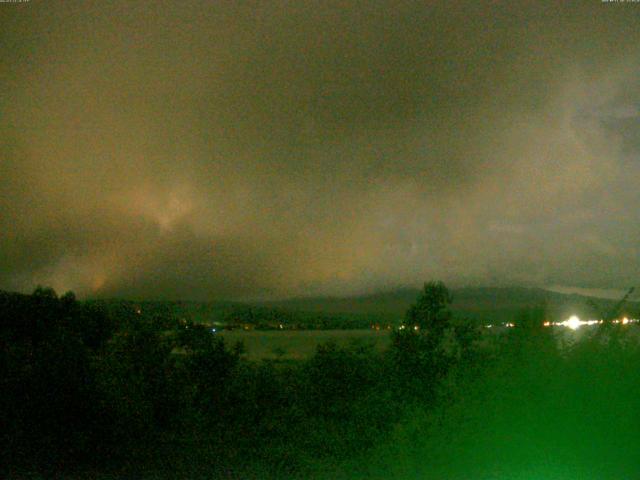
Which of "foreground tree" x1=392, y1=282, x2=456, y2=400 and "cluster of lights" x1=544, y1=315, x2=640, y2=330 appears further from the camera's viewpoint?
"foreground tree" x1=392, y1=282, x2=456, y2=400

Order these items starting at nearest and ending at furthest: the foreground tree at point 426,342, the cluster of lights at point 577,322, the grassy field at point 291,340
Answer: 1. the cluster of lights at point 577,322
2. the foreground tree at point 426,342
3. the grassy field at point 291,340

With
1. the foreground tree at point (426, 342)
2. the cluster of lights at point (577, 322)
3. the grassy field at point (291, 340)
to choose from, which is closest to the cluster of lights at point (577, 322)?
the cluster of lights at point (577, 322)

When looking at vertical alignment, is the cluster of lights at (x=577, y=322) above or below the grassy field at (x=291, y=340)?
above

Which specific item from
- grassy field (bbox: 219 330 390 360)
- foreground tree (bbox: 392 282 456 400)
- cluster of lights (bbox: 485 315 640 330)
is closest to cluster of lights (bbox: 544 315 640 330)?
cluster of lights (bbox: 485 315 640 330)

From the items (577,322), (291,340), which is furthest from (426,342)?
(291,340)

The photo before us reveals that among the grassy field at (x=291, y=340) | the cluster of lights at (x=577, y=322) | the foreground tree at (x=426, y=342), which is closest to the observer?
the cluster of lights at (x=577, y=322)

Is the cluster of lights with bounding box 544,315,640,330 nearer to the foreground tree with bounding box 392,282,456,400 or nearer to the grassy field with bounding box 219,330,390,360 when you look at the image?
the foreground tree with bounding box 392,282,456,400

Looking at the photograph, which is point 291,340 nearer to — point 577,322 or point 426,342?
point 426,342

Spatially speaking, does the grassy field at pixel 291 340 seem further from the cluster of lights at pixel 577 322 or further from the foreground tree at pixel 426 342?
the cluster of lights at pixel 577 322
